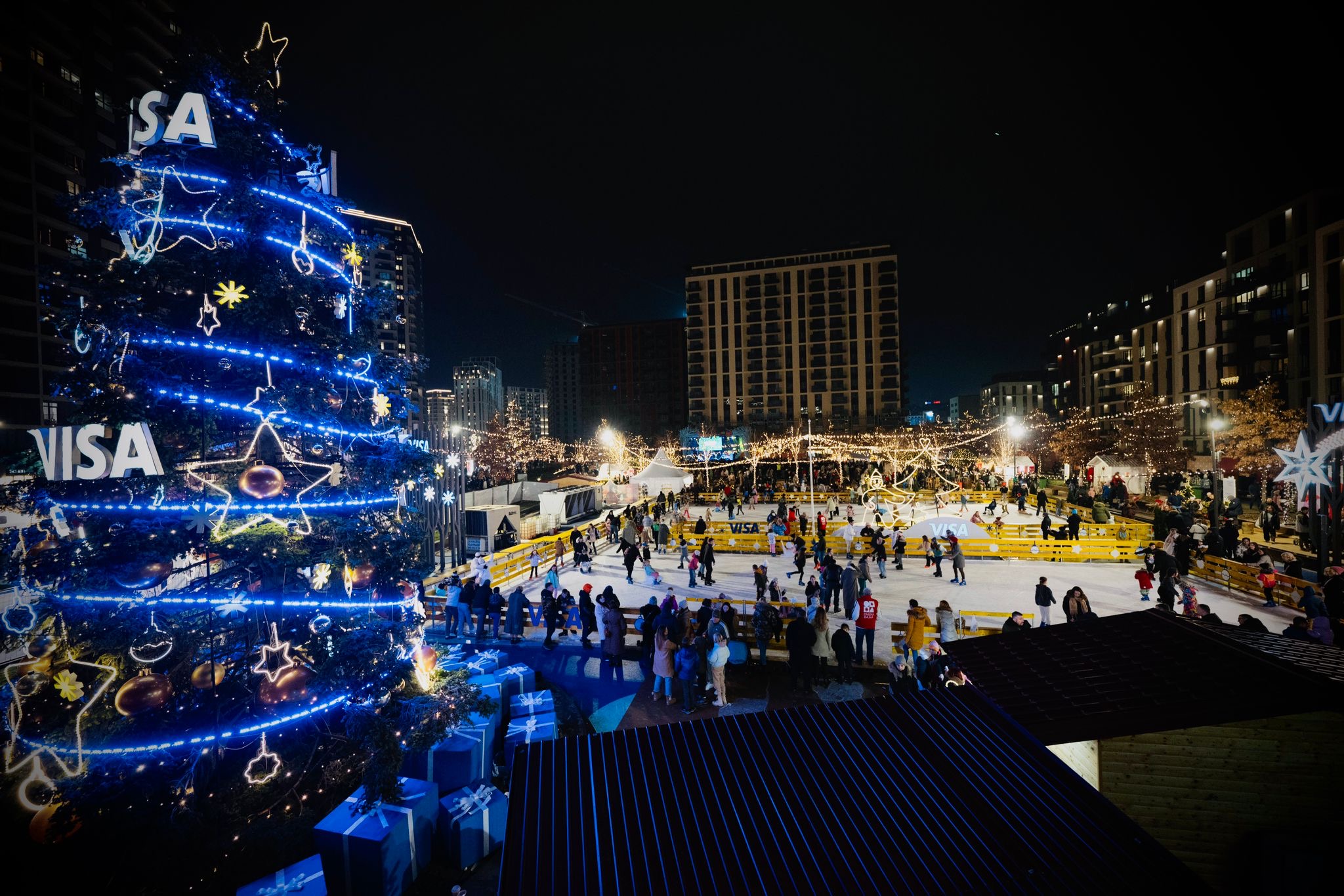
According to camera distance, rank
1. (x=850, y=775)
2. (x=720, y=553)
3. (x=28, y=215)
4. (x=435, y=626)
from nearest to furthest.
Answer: (x=850, y=775)
(x=435, y=626)
(x=720, y=553)
(x=28, y=215)

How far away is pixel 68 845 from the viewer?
213 inches

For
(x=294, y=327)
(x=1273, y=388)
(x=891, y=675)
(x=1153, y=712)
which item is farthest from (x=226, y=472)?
(x=1273, y=388)

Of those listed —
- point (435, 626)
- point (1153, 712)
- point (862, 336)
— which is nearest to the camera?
point (1153, 712)

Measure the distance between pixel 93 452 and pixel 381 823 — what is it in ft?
12.6

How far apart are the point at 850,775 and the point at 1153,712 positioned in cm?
232

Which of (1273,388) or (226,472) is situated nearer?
(226,472)

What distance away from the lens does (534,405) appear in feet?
565

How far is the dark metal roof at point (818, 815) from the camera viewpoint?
2377 millimetres

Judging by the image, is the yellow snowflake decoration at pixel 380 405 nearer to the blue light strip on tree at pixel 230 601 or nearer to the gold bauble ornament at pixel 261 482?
the gold bauble ornament at pixel 261 482

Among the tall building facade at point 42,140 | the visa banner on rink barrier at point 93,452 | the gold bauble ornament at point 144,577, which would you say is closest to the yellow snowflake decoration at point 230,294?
the visa banner on rink barrier at point 93,452

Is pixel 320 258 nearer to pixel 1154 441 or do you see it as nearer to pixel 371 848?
pixel 371 848

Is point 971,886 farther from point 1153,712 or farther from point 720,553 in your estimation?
point 720,553

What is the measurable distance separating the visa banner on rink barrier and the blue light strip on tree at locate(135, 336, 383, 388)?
0.75 m

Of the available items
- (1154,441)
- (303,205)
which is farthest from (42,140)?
(1154,441)
